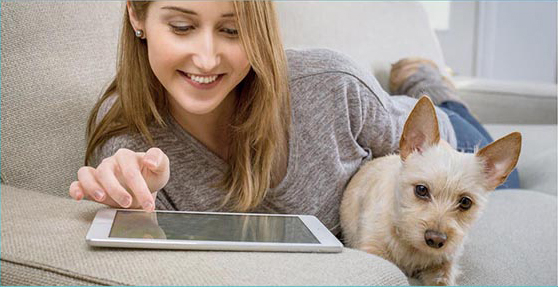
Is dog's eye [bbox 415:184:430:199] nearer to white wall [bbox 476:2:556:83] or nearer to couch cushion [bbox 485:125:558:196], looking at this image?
couch cushion [bbox 485:125:558:196]

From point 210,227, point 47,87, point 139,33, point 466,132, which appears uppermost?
point 139,33

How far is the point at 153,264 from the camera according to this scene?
0.81 m

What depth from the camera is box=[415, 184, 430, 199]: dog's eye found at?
121cm

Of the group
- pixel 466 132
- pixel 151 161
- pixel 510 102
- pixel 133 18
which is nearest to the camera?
pixel 151 161

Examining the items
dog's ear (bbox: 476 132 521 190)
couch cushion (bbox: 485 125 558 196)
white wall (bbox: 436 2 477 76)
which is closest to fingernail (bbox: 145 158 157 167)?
dog's ear (bbox: 476 132 521 190)

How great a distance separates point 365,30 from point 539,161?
0.84 m

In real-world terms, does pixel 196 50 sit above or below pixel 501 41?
above

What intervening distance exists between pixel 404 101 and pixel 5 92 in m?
1.20

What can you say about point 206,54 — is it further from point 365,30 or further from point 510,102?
point 510,102

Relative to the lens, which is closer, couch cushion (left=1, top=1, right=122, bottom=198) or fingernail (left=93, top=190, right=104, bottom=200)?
fingernail (left=93, top=190, right=104, bottom=200)

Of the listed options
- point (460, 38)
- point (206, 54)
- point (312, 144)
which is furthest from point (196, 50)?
point (460, 38)

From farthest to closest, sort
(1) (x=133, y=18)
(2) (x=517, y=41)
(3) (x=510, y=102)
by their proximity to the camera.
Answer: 1. (2) (x=517, y=41)
2. (3) (x=510, y=102)
3. (1) (x=133, y=18)

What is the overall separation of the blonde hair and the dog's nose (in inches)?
16.7

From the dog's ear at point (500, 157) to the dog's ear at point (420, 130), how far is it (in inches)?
3.9
